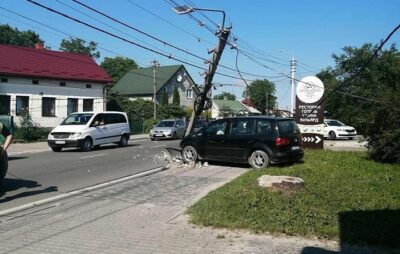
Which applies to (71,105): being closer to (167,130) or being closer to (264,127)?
(167,130)

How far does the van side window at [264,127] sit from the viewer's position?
48.3ft

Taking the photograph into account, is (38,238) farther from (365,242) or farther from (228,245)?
(365,242)

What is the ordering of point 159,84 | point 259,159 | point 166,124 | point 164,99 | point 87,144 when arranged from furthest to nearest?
1. point 159,84
2. point 164,99
3. point 166,124
4. point 87,144
5. point 259,159

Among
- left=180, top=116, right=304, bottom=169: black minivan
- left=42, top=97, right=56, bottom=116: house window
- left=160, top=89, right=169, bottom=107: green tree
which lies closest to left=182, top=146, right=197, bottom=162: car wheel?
left=180, top=116, right=304, bottom=169: black minivan

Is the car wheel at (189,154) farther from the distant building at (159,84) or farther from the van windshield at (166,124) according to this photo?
the distant building at (159,84)

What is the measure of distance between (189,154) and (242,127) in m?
2.14

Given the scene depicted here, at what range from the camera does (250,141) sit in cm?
1491

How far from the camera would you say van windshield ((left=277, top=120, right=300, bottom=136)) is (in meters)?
14.7

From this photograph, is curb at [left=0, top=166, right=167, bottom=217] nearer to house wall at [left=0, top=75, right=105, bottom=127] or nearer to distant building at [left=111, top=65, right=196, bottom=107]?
house wall at [left=0, top=75, right=105, bottom=127]

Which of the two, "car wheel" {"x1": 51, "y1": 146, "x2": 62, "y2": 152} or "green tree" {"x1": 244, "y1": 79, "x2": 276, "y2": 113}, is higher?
"green tree" {"x1": 244, "y1": 79, "x2": 276, "y2": 113}

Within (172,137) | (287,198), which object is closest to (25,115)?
(172,137)

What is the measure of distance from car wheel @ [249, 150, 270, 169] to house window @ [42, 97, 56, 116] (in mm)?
27967

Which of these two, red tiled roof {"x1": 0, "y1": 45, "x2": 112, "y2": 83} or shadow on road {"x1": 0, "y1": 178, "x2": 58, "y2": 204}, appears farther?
red tiled roof {"x1": 0, "y1": 45, "x2": 112, "y2": 83}

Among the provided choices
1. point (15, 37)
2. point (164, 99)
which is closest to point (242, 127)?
point (164, 99)
